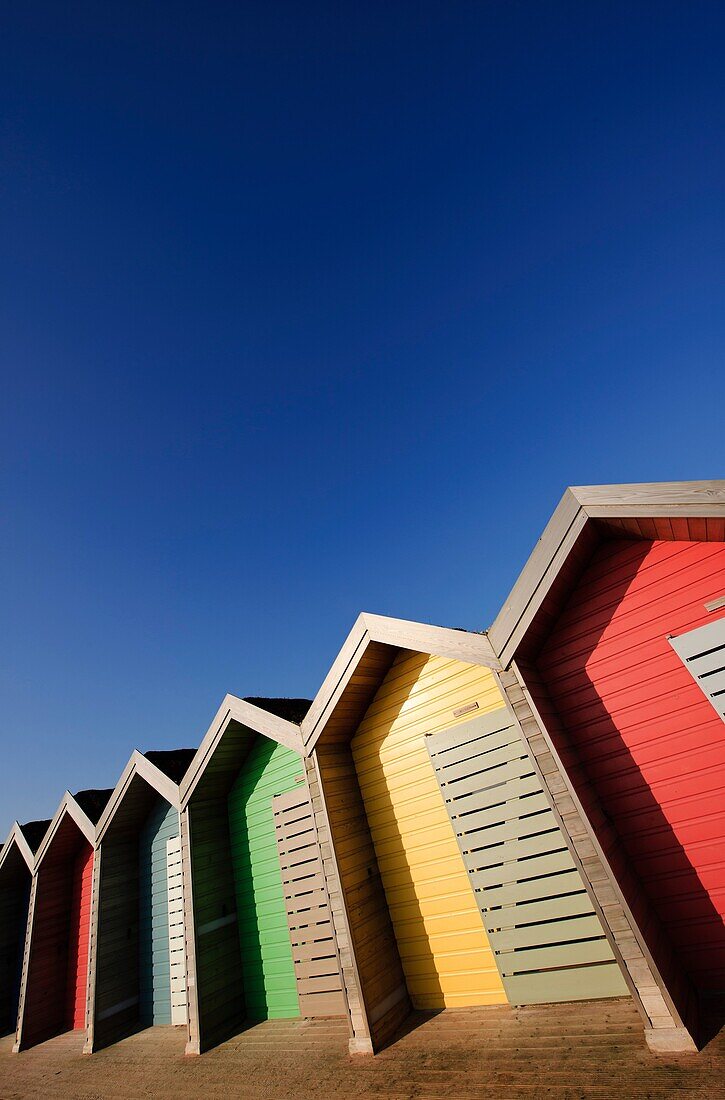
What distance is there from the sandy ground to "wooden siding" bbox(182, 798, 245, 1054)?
55 cm

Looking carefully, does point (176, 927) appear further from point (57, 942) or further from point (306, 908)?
point (57, 942)

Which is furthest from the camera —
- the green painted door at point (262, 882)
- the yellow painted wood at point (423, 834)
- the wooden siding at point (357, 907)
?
the green painted door at point (262, 882)

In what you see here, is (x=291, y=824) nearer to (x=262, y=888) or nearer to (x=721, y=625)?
(x=262, y=888)

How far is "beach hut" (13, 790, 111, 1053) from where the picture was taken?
13195 millimetres

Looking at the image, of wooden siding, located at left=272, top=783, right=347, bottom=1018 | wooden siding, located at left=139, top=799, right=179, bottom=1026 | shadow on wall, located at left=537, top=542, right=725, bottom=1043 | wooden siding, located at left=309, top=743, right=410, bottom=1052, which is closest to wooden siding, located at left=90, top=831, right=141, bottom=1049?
wooden siding, located at left=139, top=799, right=179, bottom=1026

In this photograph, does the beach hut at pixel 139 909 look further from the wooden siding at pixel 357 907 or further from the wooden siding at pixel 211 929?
the wooden siding at pixel 357 907

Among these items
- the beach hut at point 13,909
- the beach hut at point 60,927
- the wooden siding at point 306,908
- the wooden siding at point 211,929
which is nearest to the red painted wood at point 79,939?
the beach hut at point 60,927

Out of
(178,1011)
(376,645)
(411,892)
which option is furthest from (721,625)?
(178,1011)

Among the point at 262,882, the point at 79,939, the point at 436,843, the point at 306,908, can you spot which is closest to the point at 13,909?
the point at 79,939

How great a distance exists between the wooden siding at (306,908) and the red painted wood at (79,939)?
758 cm

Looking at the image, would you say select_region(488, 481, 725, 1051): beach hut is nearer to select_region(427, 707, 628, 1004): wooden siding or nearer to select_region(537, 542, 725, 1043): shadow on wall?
select_region(537, 542, 725, 1043): shadow on wall

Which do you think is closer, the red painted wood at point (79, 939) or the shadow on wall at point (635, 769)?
the shadow on wall at point (635, 769)

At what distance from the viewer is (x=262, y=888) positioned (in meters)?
9.85

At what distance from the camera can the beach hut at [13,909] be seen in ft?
49.9
